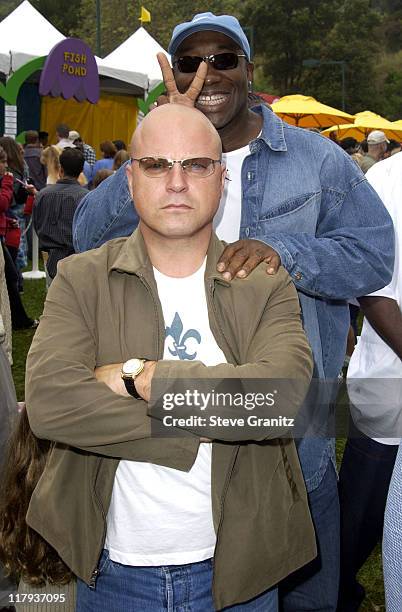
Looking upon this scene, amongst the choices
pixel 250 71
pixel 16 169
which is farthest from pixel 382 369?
pixel 16 169

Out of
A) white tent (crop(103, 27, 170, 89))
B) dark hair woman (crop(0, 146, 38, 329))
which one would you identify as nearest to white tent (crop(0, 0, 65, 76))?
white tent (crop(103, 27, 170, 89))

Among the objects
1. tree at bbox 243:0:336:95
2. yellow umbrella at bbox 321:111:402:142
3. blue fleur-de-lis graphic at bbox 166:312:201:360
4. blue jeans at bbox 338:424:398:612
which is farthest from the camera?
tree at bbox 243:0:336:95

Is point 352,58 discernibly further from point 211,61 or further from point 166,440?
point 166,440

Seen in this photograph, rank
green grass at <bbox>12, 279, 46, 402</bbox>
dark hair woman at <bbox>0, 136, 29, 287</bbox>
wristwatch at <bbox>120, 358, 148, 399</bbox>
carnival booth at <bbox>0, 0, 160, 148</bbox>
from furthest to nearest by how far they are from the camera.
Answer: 1. carnival booth at <bbox>0, 0, 160, 148</bbox>
2. dark hair woman at <bbox>0, 136, 29, 287</bbox>
3. green grass at <bbox>12, 279, 46, 402</bbox>
4. wristwatch at <bbox>120, 358, 148, 399</bbox>

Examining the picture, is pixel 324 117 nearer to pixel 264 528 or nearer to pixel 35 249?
pixel 35 249

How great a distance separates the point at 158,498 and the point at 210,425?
224 millimetres

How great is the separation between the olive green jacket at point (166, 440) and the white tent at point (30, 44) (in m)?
12.5

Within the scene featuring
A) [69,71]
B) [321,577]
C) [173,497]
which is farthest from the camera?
[69,71]

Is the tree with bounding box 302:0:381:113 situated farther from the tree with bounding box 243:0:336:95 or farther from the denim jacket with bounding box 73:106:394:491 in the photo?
the denim jacket with bounding box 73:106:394:491

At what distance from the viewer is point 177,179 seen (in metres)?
1.67

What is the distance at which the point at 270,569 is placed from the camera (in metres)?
1.69

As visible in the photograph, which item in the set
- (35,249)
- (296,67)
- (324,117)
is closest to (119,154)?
(35,249)

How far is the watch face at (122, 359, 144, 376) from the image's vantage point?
5.13 feet

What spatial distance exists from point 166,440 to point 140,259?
1.26 ft
